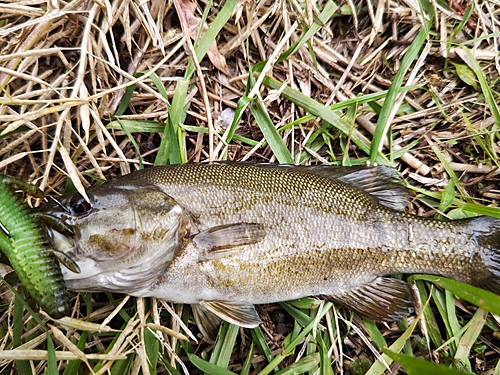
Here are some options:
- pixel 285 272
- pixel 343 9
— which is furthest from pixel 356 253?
pixel 343 9

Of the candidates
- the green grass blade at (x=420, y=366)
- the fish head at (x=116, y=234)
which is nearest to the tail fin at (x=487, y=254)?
the green grass blade at (x=420, y=366)

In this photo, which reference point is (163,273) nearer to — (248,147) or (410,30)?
(248,147)

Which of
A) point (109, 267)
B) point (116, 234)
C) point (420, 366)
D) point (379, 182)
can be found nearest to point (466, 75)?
point (379, 182)

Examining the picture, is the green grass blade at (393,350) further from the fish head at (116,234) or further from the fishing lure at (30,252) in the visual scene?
the fishing lure at (30,252)

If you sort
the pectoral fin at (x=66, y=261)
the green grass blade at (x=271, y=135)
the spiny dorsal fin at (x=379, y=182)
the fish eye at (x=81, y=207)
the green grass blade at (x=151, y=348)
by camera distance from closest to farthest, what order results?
the pectoral fin at (x=66, y=261) → the fish eye at (x=81, y=207) → the green grass blade at (x=151, y=348) → the spiny dorsal fin at (x=379, y=182) → the green grass blade at (x=271, y=135)

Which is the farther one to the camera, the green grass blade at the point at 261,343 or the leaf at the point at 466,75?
the leaf at the point at 466,75

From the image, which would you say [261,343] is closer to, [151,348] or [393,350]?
[151,348]

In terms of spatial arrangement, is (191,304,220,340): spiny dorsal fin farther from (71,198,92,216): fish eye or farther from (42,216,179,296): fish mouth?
(71,198,92,216): fish eye

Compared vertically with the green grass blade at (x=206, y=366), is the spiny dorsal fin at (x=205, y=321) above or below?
above
